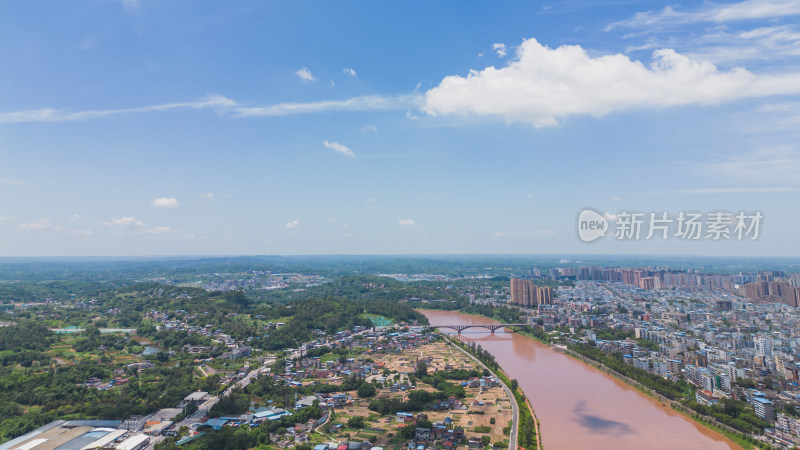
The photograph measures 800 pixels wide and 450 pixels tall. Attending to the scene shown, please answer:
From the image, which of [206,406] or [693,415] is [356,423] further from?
[693,415]

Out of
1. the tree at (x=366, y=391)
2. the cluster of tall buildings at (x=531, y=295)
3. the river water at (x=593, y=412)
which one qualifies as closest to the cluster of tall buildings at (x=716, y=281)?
the cluster of tall buildings at (x=531, y=295)

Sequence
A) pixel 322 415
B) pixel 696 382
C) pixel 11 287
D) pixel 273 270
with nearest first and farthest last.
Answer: pixel 322 415, pixel 696 382, pixel 11 287, pixel 273 270

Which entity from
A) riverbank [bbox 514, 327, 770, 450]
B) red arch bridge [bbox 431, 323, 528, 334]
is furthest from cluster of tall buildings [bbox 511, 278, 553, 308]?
riverbank [bbox 514, 327, 770, 450]

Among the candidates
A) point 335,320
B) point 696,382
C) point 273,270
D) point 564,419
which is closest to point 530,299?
point 335,320

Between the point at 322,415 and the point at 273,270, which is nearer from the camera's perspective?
the point at 322,415

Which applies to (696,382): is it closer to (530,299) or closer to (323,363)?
(323,363)

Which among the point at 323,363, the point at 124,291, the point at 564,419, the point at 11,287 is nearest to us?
the point at 564,419

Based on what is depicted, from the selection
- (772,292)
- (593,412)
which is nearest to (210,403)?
(593,412)

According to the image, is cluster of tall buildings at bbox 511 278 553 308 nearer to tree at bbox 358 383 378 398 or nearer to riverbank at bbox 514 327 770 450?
riverbank at bbox 514 327 770 450
